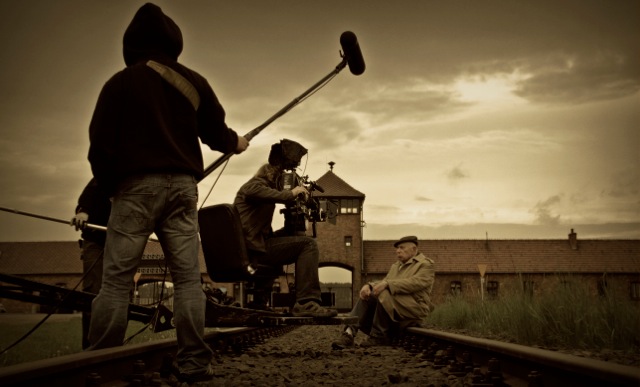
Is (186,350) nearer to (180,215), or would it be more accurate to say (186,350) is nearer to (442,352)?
(180,215)

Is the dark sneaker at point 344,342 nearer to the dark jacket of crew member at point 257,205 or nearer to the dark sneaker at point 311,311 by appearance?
the dark sneaker at point 311,311

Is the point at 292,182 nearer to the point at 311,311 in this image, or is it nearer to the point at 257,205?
the point at 257,205

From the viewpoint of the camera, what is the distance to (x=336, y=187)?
44.5 m

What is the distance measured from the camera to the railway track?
2488mm

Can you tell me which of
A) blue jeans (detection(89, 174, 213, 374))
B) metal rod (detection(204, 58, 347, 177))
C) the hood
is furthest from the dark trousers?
the hood

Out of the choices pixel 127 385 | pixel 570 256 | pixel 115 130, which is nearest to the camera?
pixel 127 385

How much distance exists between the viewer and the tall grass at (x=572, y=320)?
5008 mm

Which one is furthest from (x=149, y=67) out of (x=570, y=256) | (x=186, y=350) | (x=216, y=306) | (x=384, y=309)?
(x=570, y=256)

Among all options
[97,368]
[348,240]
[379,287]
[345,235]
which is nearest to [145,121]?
[97,368]

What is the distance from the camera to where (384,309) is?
6848mm

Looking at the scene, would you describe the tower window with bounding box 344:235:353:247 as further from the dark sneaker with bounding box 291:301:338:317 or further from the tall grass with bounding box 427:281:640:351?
the dark sneaker with bounding box 291:301:338:317

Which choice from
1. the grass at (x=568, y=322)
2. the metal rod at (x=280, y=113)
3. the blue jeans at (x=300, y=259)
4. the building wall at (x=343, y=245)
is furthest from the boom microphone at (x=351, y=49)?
the building wall at (x=343, y=245)

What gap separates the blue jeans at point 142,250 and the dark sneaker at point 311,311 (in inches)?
84.7

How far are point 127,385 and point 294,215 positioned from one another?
Answer: 10.2 feet
